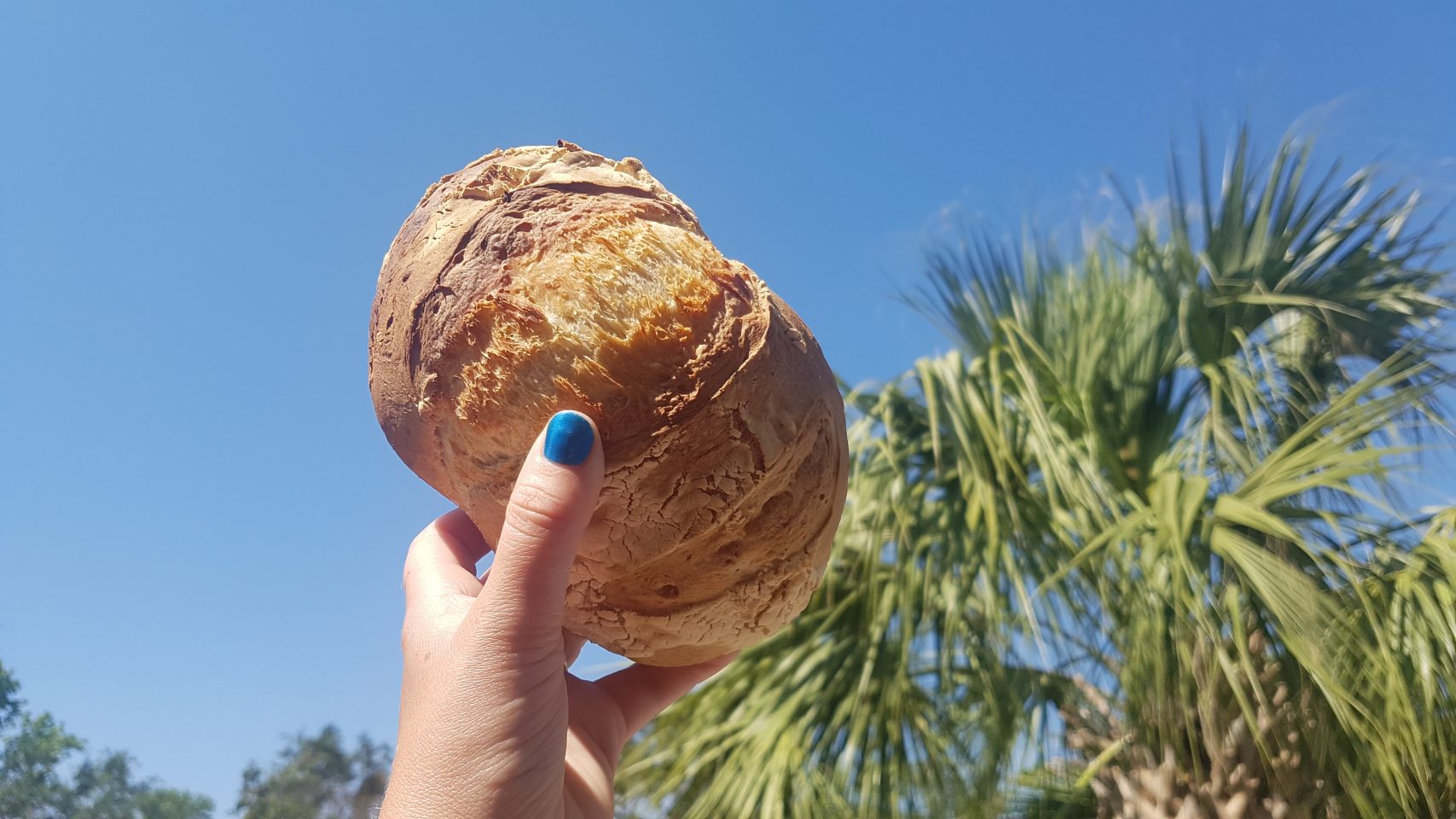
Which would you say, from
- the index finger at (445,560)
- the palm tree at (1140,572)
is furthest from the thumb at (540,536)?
the palm tree at (1140,572)

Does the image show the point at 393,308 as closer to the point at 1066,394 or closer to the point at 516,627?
the point at 516,627

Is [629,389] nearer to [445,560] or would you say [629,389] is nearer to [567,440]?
[567,440]

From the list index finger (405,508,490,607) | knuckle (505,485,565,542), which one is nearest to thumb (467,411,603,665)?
knuckle (505,485,565,542)

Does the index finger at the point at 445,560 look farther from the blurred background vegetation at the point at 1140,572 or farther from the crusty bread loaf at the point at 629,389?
the blurred background vegetation at the point at 1140,572

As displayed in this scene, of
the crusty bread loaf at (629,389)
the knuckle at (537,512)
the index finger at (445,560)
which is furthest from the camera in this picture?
the index finger at (445,560)

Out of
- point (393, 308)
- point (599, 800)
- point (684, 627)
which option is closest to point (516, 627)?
point (684, 627)

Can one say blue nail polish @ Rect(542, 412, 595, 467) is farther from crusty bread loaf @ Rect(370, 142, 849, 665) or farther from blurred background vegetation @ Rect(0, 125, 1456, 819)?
blurred background vegetation @ Rect(0, 125, 1456, 819)
